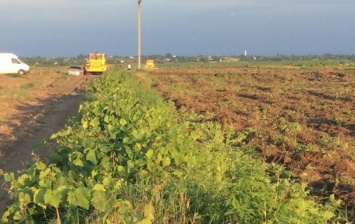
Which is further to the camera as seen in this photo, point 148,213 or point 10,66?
point 10,66

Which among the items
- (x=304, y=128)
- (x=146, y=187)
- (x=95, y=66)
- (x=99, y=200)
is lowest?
(x=95, y=66)

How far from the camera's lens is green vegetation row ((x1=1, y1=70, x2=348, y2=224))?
5453mm

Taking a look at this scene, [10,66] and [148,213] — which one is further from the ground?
[148,213]

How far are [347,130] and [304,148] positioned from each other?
3313mm

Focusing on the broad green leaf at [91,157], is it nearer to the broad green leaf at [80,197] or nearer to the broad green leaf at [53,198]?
the broad green leaf at [53,198]

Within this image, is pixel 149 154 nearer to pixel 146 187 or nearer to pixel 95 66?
pixel 146 187

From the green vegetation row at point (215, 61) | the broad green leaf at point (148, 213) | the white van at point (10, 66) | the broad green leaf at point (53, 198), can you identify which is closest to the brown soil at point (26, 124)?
the broad green leaf at point (53, 198)

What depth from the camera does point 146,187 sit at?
6.41m

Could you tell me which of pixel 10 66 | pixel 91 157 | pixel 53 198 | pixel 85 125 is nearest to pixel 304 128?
pixel 85 125

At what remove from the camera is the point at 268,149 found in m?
12.3

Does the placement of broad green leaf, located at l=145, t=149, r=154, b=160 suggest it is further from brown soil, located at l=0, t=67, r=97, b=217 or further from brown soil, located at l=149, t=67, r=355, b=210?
brown soil, located at l=149, t=67, r=355, b=210

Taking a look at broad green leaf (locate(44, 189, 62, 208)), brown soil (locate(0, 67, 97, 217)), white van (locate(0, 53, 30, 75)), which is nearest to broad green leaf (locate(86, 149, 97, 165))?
brown soil (locate(0, 67, 97, 217))

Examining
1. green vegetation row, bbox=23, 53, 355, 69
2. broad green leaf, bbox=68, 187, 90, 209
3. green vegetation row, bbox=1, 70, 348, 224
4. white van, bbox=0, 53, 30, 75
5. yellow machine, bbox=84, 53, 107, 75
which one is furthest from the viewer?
green vegetation row, bbox=23, 53, 355, 69

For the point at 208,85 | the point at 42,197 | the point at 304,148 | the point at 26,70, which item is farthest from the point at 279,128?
the point at 26,70
